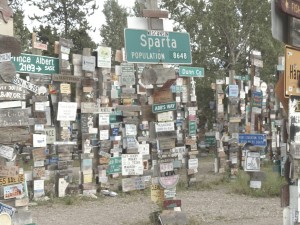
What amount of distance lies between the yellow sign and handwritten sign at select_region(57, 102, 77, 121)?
6.42m

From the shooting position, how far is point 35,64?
10227 millimetres


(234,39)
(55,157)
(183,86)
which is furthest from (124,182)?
(234,39)

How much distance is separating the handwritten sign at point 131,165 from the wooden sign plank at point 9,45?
7100mm

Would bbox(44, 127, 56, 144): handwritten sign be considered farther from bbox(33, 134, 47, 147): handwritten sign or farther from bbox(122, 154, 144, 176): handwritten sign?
bbox(122, 154, 144, 176): handwritten sign

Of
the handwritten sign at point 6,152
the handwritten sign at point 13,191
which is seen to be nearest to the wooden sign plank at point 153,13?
the handwritten sign at point 6,152

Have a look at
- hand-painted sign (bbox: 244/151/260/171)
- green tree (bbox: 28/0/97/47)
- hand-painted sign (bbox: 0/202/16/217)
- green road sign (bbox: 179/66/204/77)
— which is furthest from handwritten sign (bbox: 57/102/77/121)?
green tree (bbox: 28/0/97/47)

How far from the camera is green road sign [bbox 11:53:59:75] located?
978 centimetres

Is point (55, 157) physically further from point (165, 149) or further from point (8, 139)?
point (8, 139)

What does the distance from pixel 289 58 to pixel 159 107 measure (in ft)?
8.40

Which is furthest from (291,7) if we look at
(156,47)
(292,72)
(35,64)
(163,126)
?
(35,64)

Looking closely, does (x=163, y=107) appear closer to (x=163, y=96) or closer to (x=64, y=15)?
(x=163, y=96)

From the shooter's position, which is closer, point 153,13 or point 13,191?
point 13,191

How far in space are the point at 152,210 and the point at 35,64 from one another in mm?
3787

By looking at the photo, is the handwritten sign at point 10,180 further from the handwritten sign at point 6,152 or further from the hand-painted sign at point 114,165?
the hand-painted sign at point 114,165
